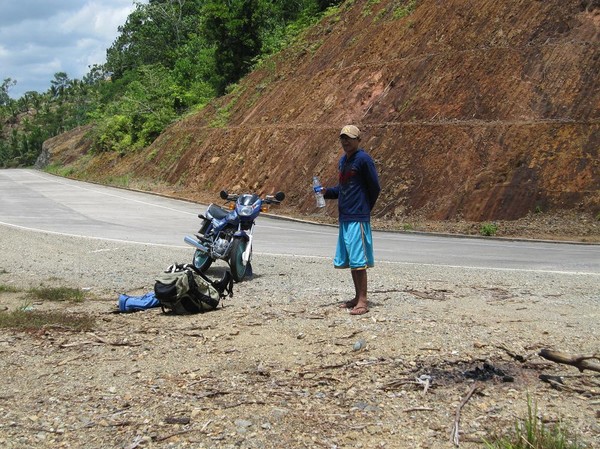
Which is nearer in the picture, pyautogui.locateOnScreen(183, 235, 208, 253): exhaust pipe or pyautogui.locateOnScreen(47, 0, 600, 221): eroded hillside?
pyautogui.locateOnScreen(183, 235, 208, 253): exhaust pipe

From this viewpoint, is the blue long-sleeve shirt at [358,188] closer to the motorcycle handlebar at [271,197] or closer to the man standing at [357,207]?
the man standing at [357,207]

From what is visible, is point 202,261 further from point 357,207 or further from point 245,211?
point 357,207

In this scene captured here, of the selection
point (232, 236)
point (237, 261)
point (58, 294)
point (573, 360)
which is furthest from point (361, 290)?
point (58, 294)

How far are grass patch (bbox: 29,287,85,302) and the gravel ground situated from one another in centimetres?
16

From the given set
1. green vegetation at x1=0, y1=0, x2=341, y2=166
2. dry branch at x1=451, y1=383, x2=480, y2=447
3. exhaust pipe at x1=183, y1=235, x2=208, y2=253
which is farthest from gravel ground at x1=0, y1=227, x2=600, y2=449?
green vegetation at x1=0, y1=0, x2=341, y2=166

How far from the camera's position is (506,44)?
24703 millimetres

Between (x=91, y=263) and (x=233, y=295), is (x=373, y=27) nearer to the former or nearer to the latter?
(x=91, y=263)

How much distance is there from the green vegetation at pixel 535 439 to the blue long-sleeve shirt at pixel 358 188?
3.46m

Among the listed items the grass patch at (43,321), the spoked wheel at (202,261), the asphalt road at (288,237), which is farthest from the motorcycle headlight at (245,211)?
the grass patch at (43,321)

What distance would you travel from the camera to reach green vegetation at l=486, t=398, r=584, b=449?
3707 mm

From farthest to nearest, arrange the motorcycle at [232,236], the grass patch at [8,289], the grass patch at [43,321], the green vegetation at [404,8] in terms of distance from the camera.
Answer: the green vegetation at [404,8], the motorcycle at [232,236], the grass patch at [8,289], the grass patch at [43,321]

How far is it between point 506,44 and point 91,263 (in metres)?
18.1

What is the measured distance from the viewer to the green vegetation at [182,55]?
42.2 m

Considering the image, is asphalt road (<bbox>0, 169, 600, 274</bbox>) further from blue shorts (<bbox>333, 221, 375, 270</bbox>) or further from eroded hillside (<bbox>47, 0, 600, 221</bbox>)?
blue shorts (<bbox>333, 221, 375, 270</bbox>)
